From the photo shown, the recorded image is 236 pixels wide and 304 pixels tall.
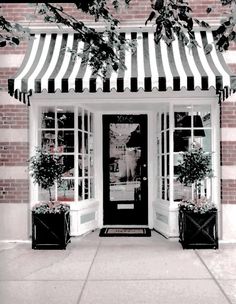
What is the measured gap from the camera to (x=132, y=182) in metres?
10.2

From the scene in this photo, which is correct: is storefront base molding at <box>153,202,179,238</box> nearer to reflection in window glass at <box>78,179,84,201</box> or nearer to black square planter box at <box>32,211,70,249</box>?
reflection in window glass at <box>78,179,84,201</box>

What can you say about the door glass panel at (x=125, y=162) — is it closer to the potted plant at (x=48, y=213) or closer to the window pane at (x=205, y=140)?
the window pane at (x=205, y=140)

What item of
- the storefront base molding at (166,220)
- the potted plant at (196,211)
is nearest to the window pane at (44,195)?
the storefront base molding at (166,220)

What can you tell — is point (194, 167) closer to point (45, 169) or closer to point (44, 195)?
point (45, 169)

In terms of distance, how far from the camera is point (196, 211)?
789cm

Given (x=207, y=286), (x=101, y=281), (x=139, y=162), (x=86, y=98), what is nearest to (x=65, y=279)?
(x=101, y=281)

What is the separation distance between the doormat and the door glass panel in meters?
0.71

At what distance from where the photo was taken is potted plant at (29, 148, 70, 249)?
7.94 metres

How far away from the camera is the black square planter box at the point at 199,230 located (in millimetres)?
7879

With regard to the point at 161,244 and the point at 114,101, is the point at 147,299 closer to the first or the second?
the point at 161,244

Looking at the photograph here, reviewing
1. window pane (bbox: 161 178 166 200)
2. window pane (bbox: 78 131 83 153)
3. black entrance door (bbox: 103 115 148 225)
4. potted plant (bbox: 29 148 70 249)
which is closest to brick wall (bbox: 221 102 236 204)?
window pane (bbox: 161 178 166 200)

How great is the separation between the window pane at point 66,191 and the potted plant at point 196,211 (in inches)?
83.9

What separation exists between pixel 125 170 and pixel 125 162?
0.18m

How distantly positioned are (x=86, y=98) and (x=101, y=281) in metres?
3.95
